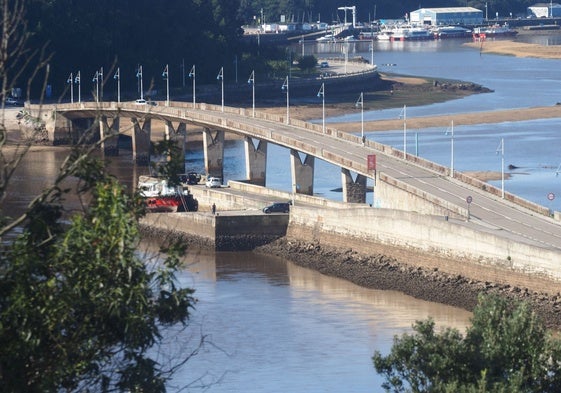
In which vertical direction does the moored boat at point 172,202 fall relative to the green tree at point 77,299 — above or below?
below

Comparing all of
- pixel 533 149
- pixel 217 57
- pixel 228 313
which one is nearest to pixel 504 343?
pixel 228 313

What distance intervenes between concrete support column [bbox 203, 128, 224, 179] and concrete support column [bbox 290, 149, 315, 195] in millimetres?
11085

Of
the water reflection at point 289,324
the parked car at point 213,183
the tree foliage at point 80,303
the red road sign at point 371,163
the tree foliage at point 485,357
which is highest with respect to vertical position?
the tree foliage at point 80,303

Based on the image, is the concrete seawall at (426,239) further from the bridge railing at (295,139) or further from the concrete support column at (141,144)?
the concrete support column at (141,144)

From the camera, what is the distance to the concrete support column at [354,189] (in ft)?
213

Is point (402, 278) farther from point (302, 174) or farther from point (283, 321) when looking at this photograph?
point (302, 174)

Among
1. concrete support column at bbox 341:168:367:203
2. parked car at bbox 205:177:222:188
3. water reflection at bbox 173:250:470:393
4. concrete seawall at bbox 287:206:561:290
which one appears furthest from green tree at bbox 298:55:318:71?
water reflection at bbox 173:250:470:393

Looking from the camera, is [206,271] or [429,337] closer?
[429,337]

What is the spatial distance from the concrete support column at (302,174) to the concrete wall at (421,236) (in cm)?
854

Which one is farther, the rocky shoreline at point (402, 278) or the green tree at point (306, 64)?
the green tree at point (306, 64)

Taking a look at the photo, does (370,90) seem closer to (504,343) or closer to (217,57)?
(217,57)

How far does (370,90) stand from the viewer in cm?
14525

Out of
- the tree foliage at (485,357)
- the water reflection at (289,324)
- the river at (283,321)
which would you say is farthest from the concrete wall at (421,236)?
the tree foliage at (485,357)

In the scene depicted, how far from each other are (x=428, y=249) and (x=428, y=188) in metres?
8.21
